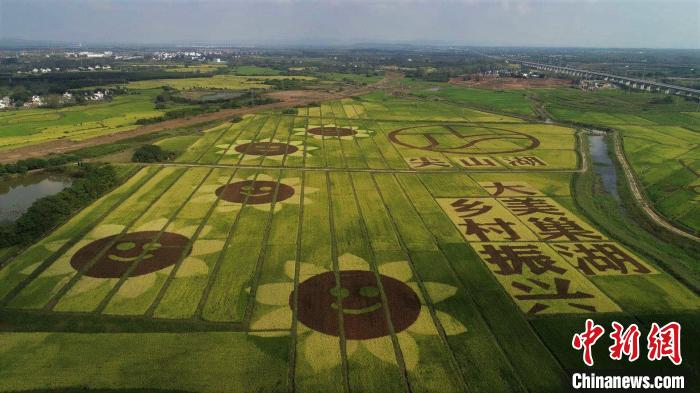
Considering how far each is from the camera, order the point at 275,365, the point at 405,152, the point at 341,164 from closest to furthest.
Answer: the point at 275,365 < the point at 341,164 < the point at 405,152

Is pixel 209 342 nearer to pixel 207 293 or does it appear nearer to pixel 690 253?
pixel 207 293

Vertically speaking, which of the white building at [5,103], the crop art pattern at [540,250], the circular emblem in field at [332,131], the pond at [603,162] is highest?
the white building at [5,103]

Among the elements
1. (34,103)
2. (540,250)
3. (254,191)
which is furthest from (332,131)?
(34,103)

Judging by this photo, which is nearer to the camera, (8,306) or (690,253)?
(8,306)

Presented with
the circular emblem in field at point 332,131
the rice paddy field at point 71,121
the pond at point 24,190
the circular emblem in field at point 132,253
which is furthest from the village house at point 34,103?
the circular emblem in field at point 132,253

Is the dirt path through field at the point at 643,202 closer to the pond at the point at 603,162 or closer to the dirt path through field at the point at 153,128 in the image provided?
the pond at the point at 603,162

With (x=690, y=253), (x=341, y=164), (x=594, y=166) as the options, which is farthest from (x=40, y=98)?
(x=690, y=253)

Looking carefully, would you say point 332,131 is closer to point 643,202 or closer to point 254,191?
point 254,191
